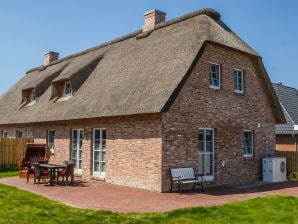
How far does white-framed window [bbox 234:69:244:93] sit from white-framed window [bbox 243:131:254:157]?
197 cm

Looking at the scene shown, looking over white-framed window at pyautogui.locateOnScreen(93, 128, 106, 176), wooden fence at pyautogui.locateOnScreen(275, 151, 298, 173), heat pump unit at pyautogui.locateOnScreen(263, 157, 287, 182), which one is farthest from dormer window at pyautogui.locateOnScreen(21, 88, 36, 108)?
wooden fence at pyautogui.locateOnScreen(275, 151, 298, 173)

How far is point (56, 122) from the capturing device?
692 inches

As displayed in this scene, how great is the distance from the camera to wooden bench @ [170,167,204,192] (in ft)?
39.5

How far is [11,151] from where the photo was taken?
19.5 metres

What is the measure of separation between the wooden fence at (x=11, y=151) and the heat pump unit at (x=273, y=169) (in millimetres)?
12771

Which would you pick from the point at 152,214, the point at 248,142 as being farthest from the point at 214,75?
the point at 152,214

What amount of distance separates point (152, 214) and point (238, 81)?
9130 millimetres

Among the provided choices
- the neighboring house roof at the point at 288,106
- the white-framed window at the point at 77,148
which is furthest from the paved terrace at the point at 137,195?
the neighboring house roof at the point at 288,106

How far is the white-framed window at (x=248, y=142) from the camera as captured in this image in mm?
15727

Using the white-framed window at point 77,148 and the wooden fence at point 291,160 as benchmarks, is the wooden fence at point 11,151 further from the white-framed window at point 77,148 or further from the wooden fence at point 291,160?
the wooden fence at point 291,160

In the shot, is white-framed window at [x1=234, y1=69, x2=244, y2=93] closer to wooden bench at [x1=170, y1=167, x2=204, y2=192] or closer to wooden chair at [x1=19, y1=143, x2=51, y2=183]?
wooden bench at [x1=170, y1=167, x2=204, y2=192]

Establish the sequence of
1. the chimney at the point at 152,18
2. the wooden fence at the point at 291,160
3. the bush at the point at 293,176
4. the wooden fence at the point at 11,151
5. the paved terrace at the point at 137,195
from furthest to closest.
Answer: the wooden fence at the point at 11,151
the chimney at the point at 152,18
the wooden fence at the point at 291,160
the bush at the point at 293,176
the paved terrace at the point at 137,195

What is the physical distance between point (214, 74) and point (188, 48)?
1903 mm

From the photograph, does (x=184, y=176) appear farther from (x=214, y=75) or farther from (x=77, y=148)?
(x=77, y=148)
